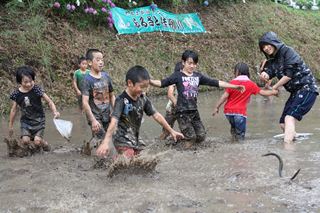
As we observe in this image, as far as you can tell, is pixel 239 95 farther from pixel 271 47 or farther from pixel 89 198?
pixel 89 198

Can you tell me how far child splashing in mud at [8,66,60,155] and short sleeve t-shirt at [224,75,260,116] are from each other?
2595 mm

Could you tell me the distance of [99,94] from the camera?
638 cm

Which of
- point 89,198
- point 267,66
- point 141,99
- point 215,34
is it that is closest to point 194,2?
point 215,34

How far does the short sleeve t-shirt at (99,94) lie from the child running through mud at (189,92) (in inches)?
34.3

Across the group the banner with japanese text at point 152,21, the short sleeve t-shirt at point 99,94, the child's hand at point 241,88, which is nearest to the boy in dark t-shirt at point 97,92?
the short sleeve t-shirt at point 99,94

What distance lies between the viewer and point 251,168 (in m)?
5.17

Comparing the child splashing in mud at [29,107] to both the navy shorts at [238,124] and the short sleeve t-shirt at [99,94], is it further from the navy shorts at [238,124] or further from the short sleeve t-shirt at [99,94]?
the navy shorts at [238,124]

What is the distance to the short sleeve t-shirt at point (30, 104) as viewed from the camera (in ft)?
21.7

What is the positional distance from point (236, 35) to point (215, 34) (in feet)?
3.25

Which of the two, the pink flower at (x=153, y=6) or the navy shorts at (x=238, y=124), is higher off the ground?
the pink flower at (x=153, y=6)

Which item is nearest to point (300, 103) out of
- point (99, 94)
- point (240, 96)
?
point (240, 96)

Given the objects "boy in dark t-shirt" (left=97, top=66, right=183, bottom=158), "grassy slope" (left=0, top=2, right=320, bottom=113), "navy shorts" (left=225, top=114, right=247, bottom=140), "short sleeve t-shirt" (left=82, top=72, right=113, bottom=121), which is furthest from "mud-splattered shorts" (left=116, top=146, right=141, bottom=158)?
"grassy slope" (left=0, top=2, right=320, bottom=113)

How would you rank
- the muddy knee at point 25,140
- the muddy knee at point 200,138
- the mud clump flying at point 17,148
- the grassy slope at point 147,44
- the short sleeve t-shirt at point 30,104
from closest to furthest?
the mud clump flying at point 17,148, the muddy knee at point 25,140, the short sleeve t-shirt at point 30,104, the muddy knee at point 200,138, the grassy slope at point 147,44

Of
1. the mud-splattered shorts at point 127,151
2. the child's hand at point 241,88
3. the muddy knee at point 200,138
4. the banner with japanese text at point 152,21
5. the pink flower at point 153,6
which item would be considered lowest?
the muddy knee at point 200,138
